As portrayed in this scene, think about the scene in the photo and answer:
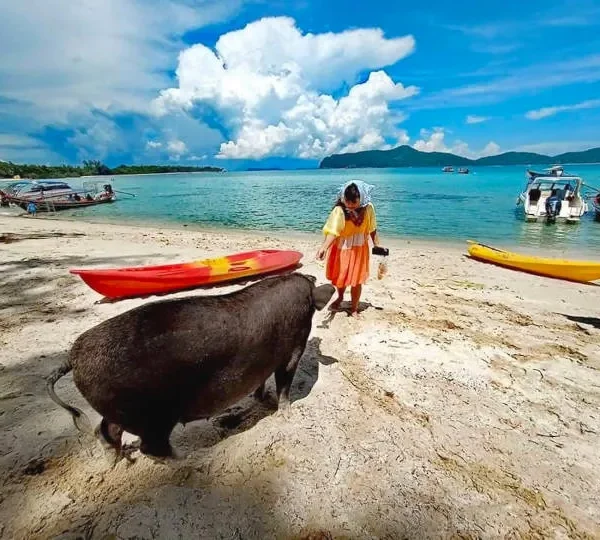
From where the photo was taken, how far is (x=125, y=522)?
2428 mm

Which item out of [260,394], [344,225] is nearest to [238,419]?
[260,394]

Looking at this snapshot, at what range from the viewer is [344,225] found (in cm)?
521

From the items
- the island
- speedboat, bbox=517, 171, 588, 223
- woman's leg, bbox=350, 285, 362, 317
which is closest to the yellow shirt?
woman's leg, bbox=350, 285, 362, 317

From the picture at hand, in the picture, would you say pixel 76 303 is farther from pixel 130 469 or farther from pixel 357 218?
pixel 357 218

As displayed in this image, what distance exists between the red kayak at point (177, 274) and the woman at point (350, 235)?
117 inches

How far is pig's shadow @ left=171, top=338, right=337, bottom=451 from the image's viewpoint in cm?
322

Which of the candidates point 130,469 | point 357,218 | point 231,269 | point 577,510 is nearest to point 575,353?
point 577,510

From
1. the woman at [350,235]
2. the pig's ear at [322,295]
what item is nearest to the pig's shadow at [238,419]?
the pig's ear at [322,295]

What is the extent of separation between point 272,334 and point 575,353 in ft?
15.0

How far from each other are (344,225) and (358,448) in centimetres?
309

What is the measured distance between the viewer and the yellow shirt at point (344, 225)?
505 cm

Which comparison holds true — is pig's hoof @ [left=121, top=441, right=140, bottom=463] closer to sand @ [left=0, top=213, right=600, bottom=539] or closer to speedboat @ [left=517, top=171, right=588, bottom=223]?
sand @ [left=0, top=213, right=600, bottom=539]

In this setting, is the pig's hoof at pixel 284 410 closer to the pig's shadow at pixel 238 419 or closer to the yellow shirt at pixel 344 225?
the pig's shadow at pixel 238 419

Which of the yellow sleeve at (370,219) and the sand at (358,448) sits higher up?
the yellow sleeve at (370,219)
